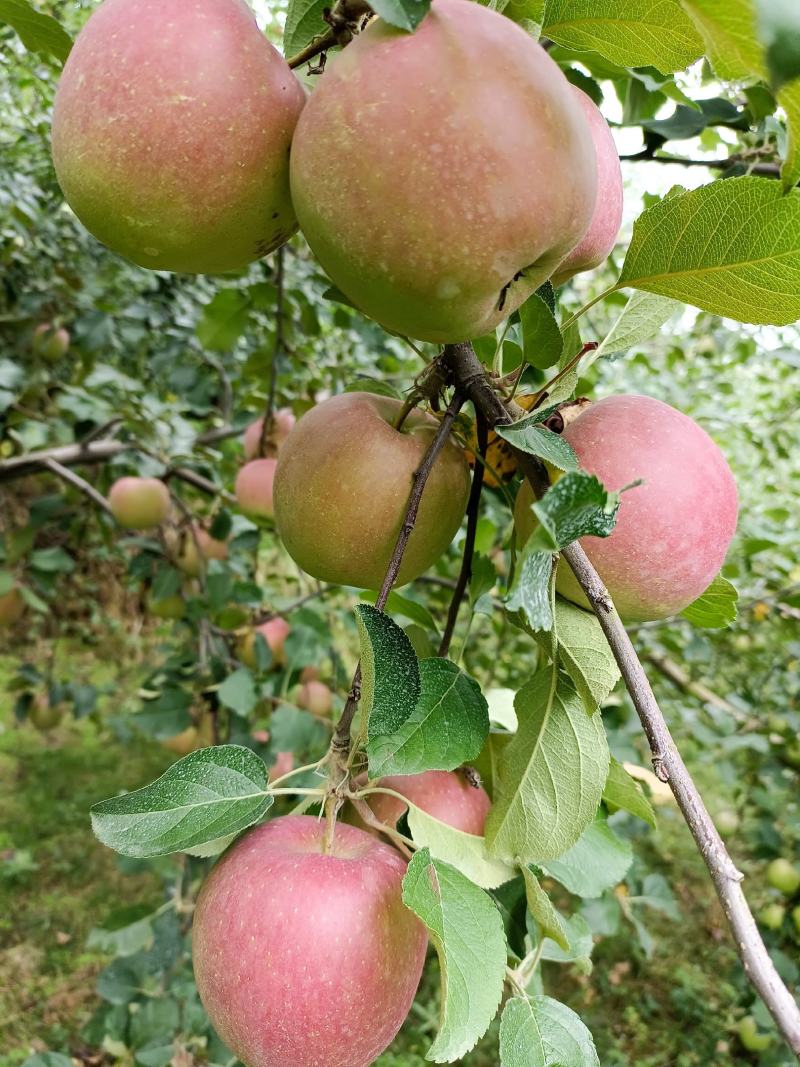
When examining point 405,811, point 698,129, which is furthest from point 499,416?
point 698,129

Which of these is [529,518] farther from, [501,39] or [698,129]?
[698,129]

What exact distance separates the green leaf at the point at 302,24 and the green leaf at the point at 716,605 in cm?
57

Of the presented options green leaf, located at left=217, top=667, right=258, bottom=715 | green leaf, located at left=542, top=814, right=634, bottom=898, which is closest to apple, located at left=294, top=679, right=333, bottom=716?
green leaf, located at left=217, top=667, right=258, bottom=715

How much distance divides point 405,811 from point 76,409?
1652 mm

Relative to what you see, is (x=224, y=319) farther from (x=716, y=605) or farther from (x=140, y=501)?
(x=716, y=605)

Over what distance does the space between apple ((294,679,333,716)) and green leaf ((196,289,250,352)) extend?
0.82 metres

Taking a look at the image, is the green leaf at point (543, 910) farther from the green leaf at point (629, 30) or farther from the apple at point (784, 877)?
the apple at point (784, 877)

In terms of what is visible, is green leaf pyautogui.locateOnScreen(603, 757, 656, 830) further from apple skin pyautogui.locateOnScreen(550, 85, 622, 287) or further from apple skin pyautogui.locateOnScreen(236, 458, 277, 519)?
apple skin pyautogui.locateOnScreen(236, 458, 277, 519)

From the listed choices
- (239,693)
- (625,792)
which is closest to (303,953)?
(625,792)

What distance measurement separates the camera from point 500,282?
48 cm

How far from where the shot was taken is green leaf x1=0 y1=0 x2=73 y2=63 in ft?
2.02

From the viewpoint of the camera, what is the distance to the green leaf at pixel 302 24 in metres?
0.60

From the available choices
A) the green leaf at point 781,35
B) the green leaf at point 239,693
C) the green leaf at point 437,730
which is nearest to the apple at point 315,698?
the green leaf at point 239,693

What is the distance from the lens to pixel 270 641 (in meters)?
1.82
